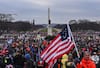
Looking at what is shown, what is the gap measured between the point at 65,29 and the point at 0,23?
90083mm

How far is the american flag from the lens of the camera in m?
10.8

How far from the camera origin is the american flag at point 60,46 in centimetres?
1075

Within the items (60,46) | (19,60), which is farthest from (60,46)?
(19,60)

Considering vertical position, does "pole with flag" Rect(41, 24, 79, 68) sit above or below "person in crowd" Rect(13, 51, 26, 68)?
above

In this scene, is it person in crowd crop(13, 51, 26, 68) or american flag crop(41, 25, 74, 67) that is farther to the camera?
person in crowd crop(13, 51, 26, 68)

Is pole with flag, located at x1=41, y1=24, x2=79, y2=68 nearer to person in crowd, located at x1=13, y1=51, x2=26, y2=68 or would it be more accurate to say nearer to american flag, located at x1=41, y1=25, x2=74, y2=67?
american flag, located at x1=41, y1=25, x2=74, y2=67

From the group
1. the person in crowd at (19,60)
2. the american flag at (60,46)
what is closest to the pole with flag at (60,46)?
the american flag at (60,46)

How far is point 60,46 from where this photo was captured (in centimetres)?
1078

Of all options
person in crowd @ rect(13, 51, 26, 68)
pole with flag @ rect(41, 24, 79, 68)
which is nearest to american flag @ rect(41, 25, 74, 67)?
pole with flag @ rect(41, 24, 79, 68)

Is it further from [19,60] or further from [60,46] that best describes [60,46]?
[19,60]

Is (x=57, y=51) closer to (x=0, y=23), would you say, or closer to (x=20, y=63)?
(x=20, y=63)

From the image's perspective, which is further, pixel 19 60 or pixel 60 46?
pixel 19 60

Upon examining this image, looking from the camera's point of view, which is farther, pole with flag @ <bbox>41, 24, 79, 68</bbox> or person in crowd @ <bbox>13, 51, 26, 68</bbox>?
person in crowd @ <bbox>13, 51, 26, 68</bbox>

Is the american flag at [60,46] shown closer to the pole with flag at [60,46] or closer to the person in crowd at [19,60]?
the pole with flag at [60,46]
